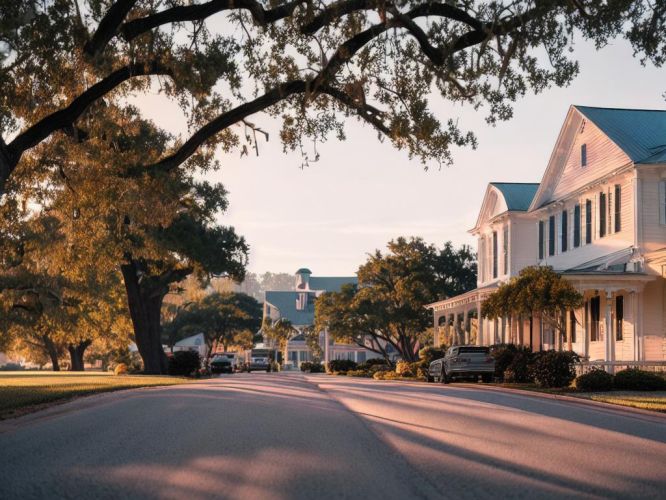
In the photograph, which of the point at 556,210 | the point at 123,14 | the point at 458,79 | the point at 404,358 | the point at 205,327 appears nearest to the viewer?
the point at 123,14

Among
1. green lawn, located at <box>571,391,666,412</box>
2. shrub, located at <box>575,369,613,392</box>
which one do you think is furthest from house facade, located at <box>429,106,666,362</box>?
green lawn, located at <box>571,391,666,412</box>

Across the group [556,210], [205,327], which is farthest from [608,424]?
[205,327]

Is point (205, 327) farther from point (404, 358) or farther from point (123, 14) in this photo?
point (123, 14)

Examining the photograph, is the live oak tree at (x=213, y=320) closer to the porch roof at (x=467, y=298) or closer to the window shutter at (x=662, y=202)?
the porch roof at (x=467, y=298)

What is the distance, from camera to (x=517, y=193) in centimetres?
4831

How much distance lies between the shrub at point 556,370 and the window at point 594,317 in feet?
23.6

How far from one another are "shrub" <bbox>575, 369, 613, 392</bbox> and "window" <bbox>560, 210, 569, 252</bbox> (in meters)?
13.9

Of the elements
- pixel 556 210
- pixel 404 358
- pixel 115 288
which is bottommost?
pixel 404 358

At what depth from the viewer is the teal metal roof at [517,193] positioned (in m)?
46.9

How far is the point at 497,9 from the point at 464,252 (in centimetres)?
4868

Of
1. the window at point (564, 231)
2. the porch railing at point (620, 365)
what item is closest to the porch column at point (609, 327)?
the porch railing at point (620, 365)

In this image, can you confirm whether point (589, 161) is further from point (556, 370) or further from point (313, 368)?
point (313, 368)

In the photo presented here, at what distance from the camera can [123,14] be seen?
17734 mm

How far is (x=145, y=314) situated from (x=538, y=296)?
→ 962 inches
